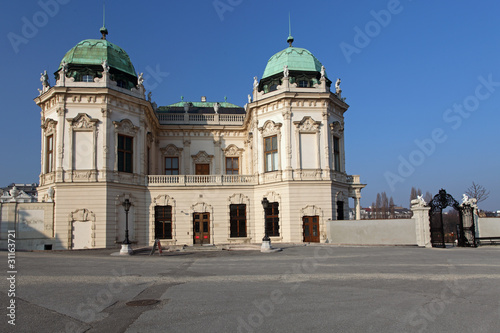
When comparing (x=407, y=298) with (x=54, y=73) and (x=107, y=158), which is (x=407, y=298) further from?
(x=54, y=73)

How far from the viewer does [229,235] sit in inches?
1352

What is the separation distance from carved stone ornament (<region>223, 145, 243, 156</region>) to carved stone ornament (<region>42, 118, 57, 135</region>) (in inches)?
607

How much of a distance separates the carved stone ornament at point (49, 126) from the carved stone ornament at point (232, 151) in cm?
1541

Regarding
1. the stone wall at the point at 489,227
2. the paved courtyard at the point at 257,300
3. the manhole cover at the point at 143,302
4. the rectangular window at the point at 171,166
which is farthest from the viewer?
the rectangular window at the point at 171,166

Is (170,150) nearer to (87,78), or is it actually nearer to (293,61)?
(87,78)

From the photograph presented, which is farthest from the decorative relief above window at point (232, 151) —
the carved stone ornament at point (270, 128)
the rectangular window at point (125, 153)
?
the rectangular window at point (125, 153)

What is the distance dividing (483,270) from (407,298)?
6.84 meters

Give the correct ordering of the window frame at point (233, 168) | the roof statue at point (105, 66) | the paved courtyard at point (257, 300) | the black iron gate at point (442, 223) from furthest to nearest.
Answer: the window frame at point (233, 168), the roof statue at point (105, 66), the black iron gate at point (442, 223), the paved courtyard at point (257, 300)

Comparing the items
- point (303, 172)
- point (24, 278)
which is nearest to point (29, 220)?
point (24, 278)

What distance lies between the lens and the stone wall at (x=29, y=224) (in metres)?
27.8

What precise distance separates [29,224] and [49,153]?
5887 millimetres

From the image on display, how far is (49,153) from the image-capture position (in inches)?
1236

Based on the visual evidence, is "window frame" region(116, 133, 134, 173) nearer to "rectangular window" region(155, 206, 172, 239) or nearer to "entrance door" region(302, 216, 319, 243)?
"rectangular window" region(155, 206, 172, 239)

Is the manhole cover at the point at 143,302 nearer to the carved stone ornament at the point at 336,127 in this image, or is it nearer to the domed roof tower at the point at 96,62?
the domed roof tower at the point at 96,62
